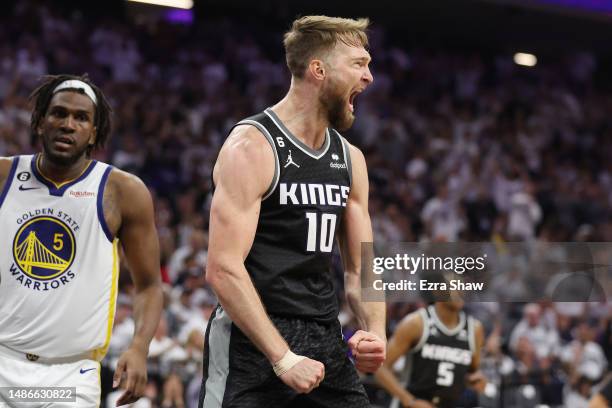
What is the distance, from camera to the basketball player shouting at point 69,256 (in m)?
4.12

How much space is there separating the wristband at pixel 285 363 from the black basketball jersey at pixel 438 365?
166 inches

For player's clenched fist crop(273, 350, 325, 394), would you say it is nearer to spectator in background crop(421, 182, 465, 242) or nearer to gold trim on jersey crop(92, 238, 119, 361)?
gold trim on jersey crop(92, 238, 119, 361)

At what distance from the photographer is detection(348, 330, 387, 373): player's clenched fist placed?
12.5ft

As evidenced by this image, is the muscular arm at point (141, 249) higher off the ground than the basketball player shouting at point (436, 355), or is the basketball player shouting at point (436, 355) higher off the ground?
the muscular arm at point (141, 249)

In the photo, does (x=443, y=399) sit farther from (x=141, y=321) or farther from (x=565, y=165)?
(x=565, y=165)

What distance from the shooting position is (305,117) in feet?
13.2

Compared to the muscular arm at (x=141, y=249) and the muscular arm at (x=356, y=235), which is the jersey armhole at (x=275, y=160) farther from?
the muscular arm at (x=141, y=249)

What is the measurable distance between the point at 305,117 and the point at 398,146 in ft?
40.6

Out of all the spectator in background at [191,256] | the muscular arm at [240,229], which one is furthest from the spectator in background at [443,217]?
the muscular arm at [240,229]

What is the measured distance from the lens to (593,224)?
52.2ft

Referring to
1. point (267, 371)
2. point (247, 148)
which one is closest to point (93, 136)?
point (247, 148)

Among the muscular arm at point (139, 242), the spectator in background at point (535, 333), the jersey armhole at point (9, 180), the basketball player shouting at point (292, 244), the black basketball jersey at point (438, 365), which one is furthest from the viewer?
the spectator in background at point (535, 333)

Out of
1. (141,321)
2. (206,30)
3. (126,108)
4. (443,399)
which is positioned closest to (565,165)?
(206,30)
